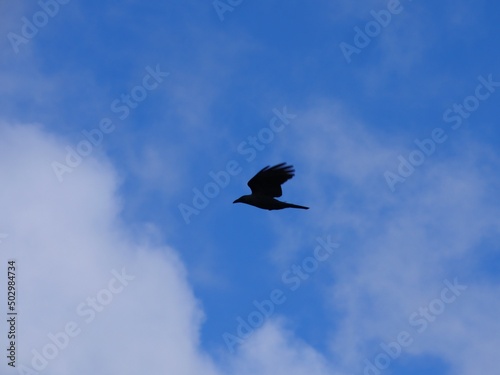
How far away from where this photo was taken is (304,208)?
6212cm

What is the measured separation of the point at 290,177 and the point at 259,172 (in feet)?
3.20

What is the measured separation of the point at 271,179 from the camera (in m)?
61.3

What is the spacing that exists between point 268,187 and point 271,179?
0.36 metres

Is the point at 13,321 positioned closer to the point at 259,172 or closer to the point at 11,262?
the point at 11,262

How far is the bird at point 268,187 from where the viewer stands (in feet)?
201

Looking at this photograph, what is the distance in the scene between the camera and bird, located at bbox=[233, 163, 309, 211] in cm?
6116

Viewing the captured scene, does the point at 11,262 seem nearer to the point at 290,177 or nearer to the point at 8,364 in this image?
the point at 8,364

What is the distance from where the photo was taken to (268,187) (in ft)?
202

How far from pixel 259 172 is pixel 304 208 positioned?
2032 millimetres

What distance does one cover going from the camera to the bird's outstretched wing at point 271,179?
201 ft

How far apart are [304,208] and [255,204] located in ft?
5.01

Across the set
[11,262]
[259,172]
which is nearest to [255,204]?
[259,172]

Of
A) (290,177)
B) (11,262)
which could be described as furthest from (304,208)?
(11,262)

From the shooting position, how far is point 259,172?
61.2 metres
